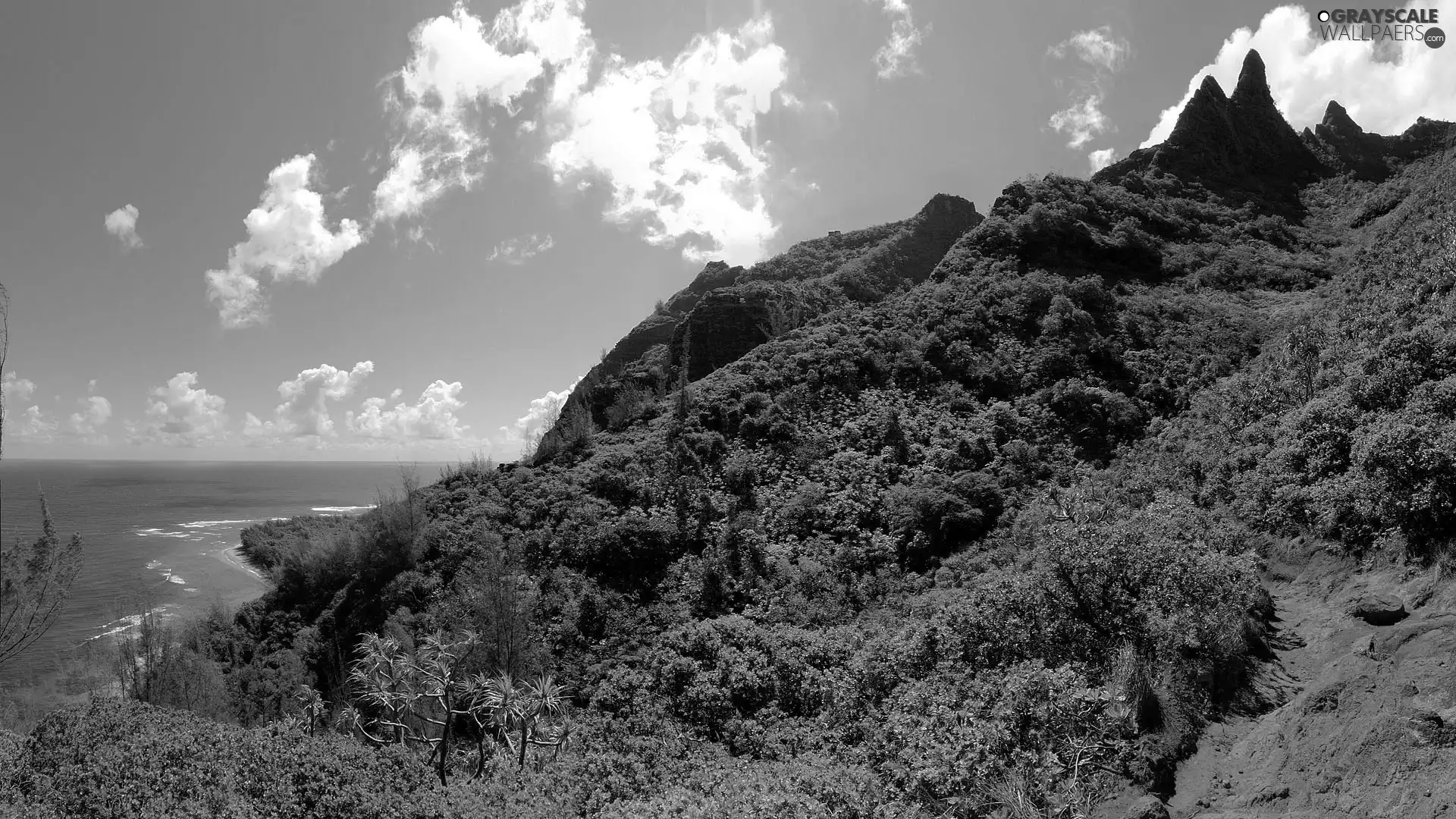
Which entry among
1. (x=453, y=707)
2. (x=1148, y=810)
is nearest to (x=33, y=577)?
(x=453, y=707)

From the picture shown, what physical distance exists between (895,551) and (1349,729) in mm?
15934

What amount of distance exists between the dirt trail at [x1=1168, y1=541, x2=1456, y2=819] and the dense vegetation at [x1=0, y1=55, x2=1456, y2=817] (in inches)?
18.2

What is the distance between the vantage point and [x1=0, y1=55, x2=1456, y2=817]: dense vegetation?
8398mm

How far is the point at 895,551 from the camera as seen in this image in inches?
864

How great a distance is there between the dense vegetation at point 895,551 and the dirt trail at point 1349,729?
1.52ft

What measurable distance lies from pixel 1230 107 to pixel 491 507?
225 ft

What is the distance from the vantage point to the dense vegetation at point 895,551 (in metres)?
8.40

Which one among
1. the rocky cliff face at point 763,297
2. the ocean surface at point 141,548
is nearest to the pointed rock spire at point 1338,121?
the rocky cliff face at point 763,297

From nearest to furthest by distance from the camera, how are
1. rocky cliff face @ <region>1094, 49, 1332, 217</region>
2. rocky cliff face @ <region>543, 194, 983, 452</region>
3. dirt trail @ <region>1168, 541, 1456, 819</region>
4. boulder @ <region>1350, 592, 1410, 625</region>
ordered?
dirt trail @ <region>1168, 541, 1456, 819</region>
boulder @ <region>1350, 592, 1410, 625</region>
rocky cliff face @ <region>543, 194, 983, 452</region>
rocky cliff face @ <region>1094, 49, 1332, 217</region>

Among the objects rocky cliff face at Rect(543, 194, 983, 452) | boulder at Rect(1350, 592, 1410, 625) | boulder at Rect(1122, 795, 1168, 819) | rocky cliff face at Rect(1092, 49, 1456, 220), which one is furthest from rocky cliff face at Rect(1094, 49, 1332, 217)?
boulder at Rect(1122, 795, 1168, 819)

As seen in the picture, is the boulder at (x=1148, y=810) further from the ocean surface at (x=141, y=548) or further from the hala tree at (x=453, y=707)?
the ocean surface at (x=141, y=548)

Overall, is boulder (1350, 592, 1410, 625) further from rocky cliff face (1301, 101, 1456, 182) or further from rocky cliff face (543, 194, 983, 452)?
rocky cliff face (1301, 101, 1456, 182)

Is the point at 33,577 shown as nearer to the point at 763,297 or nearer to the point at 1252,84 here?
the point at 763,297

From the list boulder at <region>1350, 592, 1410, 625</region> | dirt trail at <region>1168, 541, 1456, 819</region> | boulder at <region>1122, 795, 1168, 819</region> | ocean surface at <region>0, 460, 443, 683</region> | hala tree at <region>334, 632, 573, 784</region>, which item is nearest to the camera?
dirt trail at <region>1168, 541, 1456, 819</region>
